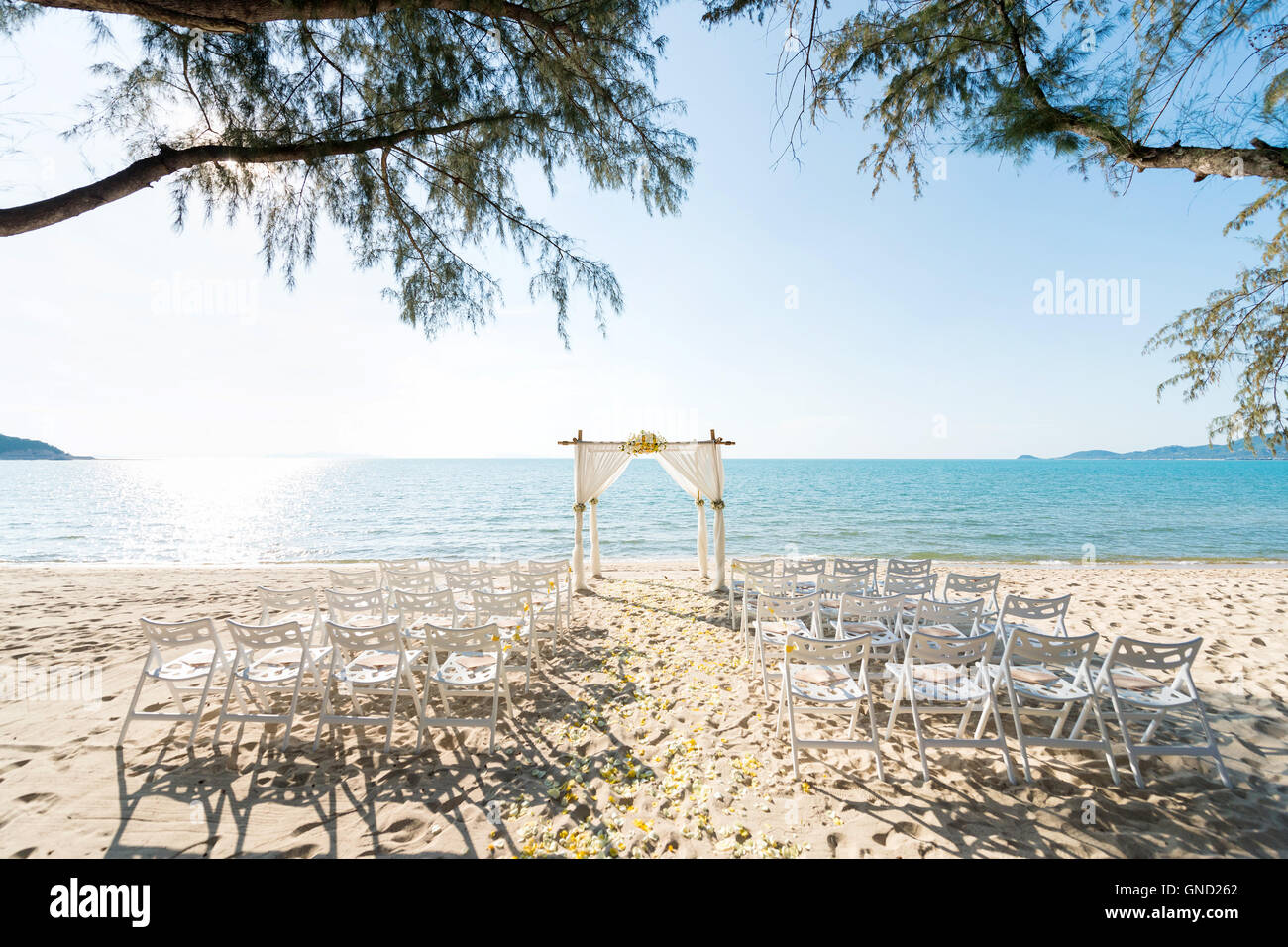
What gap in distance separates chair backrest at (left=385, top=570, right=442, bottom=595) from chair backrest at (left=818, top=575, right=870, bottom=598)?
448cm

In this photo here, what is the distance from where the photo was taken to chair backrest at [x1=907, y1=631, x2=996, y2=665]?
3082 mm

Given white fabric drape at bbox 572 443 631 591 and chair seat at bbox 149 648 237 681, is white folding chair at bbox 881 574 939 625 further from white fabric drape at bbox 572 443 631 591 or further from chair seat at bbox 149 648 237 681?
chair seat at bbox 149 648 237 681

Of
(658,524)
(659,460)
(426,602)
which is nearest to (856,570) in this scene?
(659,460)

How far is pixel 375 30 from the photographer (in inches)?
121

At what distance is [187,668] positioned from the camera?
11.9 ft

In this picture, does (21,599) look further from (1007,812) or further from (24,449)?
(24,449)

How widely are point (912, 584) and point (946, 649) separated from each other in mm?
2694

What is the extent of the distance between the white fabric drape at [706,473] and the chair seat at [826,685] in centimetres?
393

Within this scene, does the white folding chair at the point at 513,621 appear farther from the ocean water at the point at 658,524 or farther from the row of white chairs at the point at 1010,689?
the ocean water at the point at 658,524

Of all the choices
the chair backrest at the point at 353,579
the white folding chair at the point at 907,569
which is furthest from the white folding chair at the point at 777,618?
the chair backrest at the point at 353,579

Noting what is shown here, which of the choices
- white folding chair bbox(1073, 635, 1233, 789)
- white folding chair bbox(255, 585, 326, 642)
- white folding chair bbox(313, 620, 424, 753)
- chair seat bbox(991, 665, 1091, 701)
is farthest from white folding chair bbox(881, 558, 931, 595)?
white folding chair bbox(255, 585, 326, 642)

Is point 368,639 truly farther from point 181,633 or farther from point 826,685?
point 826,685
